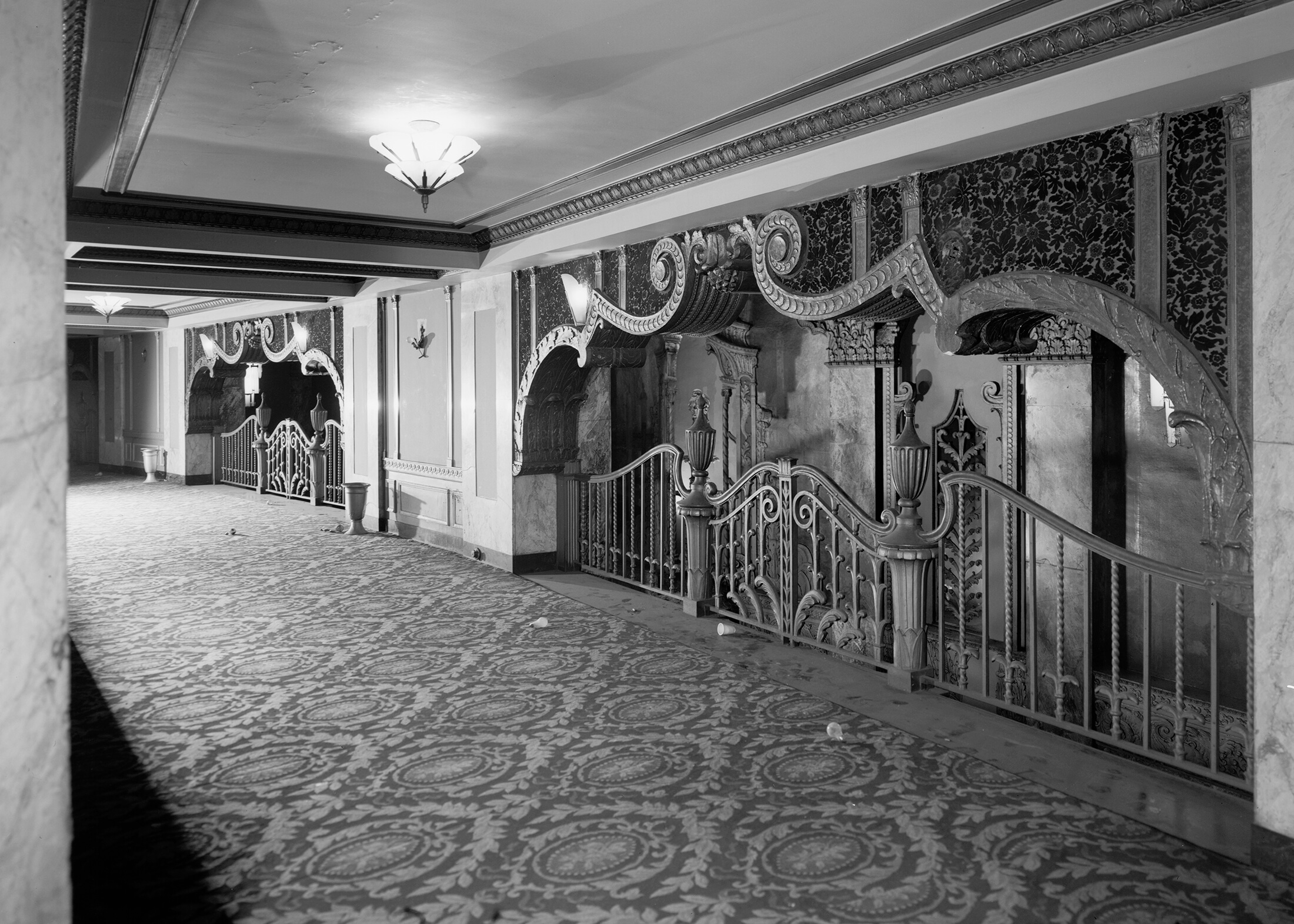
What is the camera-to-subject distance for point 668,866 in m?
3.18

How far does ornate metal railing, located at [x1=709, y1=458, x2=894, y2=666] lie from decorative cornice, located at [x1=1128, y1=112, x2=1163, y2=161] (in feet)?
Answer: 7.21

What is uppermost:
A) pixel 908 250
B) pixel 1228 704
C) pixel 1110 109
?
pixel 1110 109

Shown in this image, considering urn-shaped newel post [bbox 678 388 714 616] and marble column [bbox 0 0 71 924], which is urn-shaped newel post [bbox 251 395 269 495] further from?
marble column [bbox 0 0 71 924]

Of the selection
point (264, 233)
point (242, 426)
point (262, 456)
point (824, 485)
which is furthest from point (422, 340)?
point (242, 426)

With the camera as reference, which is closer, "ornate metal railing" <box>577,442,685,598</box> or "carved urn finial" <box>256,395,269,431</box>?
"ornate metal railing" <box>577,442,685,598</box>

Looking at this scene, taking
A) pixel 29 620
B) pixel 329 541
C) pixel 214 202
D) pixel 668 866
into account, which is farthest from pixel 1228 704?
pixel 329 541

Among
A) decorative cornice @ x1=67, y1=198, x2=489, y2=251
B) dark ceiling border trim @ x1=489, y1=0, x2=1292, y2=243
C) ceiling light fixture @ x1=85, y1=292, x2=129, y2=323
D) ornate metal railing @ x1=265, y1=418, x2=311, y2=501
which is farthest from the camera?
ornate metal railing @ x1=265, y1=418, x2=311, y2=501

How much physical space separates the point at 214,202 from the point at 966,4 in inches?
226

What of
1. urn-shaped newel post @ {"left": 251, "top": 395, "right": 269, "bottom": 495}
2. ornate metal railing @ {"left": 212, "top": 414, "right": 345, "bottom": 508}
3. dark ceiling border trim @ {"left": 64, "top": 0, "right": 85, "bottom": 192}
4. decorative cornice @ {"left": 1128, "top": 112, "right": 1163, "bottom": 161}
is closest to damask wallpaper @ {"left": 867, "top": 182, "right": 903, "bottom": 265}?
decorative cornice @ {"left": 1128, "top": 112, "right": 1163, "bottom": 161}

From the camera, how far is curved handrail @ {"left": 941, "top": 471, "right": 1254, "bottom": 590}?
3.59 meters

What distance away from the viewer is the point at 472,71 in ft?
14.3

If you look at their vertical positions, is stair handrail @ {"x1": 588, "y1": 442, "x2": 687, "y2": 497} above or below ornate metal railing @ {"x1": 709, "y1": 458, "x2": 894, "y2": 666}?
above

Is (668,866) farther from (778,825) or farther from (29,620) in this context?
(29,620)

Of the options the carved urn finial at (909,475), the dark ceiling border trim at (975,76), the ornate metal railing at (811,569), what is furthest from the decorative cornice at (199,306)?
the carved urn finial at (909,475)
